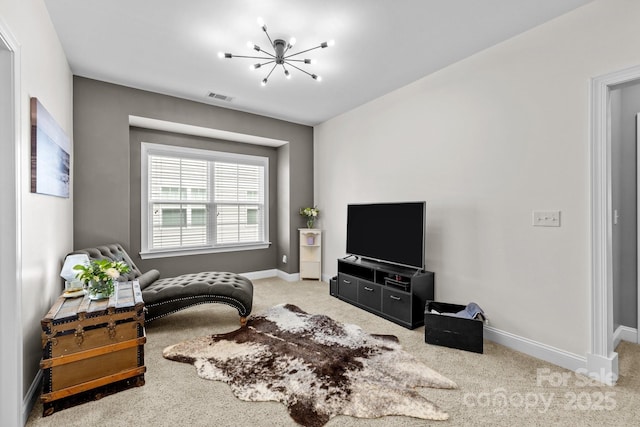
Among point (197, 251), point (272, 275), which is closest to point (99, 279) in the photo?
point (197, 251)

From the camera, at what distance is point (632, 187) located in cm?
273

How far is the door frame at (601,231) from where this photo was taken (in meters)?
2.09

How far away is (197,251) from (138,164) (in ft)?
4.89

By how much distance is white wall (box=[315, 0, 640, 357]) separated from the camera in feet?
7.19

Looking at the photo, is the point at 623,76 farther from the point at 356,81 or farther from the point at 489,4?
the point at 356,81

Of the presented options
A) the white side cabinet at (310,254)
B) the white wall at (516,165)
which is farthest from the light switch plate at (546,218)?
the white side cabinet at (310,254)

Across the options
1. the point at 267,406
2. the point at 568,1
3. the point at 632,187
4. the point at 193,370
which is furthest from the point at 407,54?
the point at 193,370

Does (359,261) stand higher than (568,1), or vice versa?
(568,1)

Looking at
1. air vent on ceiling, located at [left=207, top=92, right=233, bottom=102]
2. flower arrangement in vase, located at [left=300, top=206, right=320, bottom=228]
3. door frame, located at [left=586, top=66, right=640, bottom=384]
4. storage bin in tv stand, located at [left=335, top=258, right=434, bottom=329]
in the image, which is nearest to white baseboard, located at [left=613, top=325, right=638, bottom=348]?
door frame, located at [left=586, top=66, right=640, bottom=384]

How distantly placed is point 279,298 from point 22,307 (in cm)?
266

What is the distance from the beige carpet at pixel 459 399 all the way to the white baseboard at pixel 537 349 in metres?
0.06

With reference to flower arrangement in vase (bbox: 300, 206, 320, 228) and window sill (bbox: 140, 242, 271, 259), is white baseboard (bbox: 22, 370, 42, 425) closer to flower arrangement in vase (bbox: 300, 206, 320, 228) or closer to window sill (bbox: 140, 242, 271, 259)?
window sill (bbox: 140, 242, 271, 259)

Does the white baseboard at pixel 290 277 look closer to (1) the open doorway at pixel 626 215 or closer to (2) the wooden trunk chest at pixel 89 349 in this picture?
(2) the wooden trunk chest at pixel 89 349

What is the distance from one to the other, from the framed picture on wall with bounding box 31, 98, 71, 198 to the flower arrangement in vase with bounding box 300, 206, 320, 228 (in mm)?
3077
